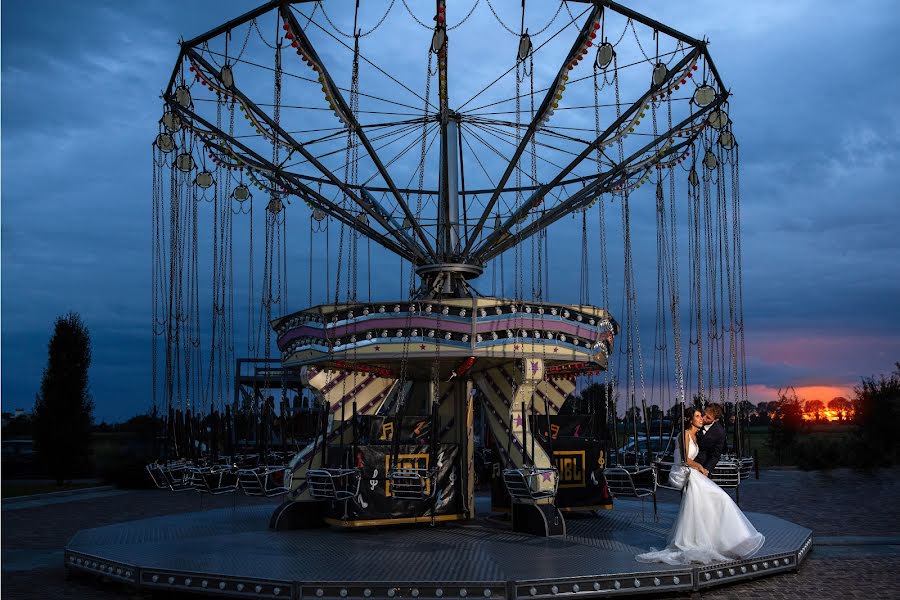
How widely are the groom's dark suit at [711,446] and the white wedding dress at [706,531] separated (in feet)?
1.66

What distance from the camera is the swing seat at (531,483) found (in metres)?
13.3

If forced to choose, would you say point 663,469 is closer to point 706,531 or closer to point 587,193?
point 706,531

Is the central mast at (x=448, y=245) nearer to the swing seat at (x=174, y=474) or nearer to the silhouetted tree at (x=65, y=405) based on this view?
the swing seat at (x=174, y=474)

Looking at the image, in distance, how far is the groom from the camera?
12141 mm

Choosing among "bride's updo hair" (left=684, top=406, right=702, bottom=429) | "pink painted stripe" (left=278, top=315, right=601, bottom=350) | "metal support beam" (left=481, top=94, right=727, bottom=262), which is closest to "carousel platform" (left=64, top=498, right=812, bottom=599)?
"bride's updo hair" (left=684, top=406, right=702, bottom=429)

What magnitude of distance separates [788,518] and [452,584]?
12.3 metres

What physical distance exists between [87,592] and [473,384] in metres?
8.17

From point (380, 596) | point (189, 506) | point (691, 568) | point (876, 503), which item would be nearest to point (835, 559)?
point (691, 568)

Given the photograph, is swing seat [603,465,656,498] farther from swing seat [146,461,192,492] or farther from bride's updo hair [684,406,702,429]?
swing seat [146,461,192,492]

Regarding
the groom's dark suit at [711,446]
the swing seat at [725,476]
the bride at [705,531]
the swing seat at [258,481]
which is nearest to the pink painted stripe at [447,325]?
the swing seat at [258,481]

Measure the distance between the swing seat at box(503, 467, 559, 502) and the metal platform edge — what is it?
299 centimetres

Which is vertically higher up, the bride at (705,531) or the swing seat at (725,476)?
the swing seat at (725,476)

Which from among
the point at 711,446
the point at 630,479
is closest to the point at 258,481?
the point at 630,479

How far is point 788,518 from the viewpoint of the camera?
19188mm
